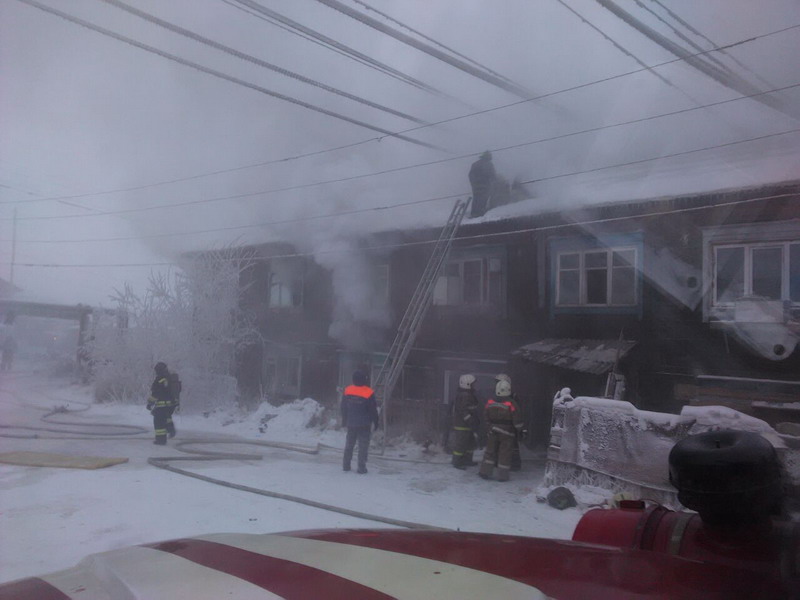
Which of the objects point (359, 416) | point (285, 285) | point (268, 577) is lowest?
point (359, 416)

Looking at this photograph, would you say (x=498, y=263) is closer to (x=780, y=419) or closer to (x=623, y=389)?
(x=623, y=389)

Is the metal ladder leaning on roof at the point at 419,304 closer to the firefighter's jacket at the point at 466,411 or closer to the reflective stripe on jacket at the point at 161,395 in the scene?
the firefighter's jacket at the point at 466,411

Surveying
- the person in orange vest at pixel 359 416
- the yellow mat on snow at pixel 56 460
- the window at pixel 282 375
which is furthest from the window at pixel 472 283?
the yellow mat on snow at pixel 56 460

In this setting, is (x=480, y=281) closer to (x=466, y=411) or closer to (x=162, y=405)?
(x=466, y=411)

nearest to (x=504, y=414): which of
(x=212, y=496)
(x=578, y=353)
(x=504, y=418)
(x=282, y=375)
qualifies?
(x=504, y=418)

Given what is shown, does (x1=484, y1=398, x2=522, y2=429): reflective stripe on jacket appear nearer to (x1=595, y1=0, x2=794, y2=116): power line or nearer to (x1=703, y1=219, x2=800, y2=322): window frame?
(x1=703, y1=219, x2=800, y2=322): window frame

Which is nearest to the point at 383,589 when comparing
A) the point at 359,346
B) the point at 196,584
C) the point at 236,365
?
the point at 196,584

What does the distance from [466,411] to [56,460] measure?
468 centimetres

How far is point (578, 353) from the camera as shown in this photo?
7195 mm

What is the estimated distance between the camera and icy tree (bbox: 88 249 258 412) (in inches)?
400

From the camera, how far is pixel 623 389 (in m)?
6.84

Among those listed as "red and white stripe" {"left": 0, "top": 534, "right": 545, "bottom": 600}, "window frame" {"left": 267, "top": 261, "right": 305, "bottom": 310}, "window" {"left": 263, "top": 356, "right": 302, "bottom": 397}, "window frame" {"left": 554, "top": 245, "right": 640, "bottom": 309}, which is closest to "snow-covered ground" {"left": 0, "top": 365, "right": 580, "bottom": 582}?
"red and white stripe" {"left": 0, "top": 534, "right": 545, "bottom": 600}

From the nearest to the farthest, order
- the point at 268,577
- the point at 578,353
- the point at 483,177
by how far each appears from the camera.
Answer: the point at 268,577, the point at 578,353, the point at 483,177

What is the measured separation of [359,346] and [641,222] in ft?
18.1
